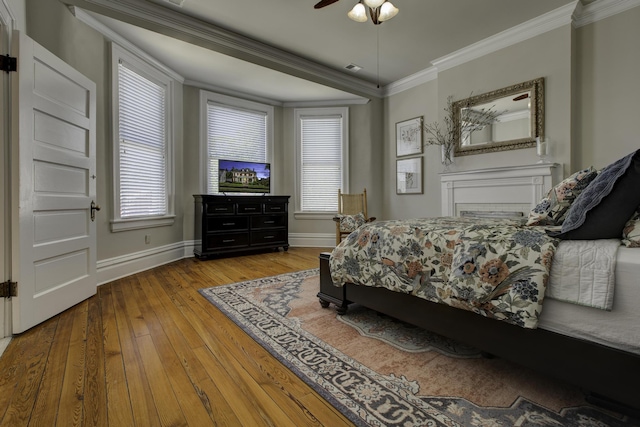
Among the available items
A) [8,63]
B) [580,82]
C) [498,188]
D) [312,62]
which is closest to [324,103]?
[312,62]

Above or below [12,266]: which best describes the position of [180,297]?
below

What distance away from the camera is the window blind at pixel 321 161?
5559 millimetres

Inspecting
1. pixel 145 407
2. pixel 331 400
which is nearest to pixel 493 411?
pixel 331 400

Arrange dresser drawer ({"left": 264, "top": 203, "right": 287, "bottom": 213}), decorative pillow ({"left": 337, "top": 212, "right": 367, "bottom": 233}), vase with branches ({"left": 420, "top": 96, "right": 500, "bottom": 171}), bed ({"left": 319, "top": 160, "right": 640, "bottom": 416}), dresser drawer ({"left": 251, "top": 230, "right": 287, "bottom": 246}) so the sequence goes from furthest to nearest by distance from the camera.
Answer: dresser drawer ({"left": 264, "top": 203, "right": 287, "bottom": 213}), dresser drawer ({"left": 251, "top": 230, "right": 287, "bottom": 246}), decorative pillow ({"left": 337, "top": 212, "right": 367, "bottom": 233}), vase with branches ({"left": 420, "top": 96, "right": 500, "bottom": 171}), bed ({"left": 319, "top": 160, "right": 640, "bottom": 416})

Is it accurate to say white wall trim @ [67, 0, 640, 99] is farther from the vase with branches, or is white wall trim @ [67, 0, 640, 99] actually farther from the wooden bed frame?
the wooden bed frame

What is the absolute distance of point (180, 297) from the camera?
104 inches

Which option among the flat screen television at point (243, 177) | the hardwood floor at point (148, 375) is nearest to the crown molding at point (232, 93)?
the flat screen television at point (243, 177)

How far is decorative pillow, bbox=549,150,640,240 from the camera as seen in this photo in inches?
43.9

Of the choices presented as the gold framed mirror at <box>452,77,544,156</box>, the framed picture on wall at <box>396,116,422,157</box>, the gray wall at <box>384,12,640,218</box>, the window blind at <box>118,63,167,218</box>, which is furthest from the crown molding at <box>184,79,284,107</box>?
the gray wall at <box>384,12,640,218</box>

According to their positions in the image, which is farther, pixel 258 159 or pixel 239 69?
pixel 258 159

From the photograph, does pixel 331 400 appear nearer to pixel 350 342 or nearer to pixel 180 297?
pixel 350 342

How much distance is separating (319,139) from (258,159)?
1.19m

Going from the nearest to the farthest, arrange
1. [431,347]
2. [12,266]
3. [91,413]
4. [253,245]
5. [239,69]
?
1. [91,413]
2. [431,347]
3. [12,266]
4. [239,69]
5. [253,245]

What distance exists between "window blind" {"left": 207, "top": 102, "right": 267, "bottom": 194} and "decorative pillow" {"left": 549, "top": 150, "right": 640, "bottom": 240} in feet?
15.2
